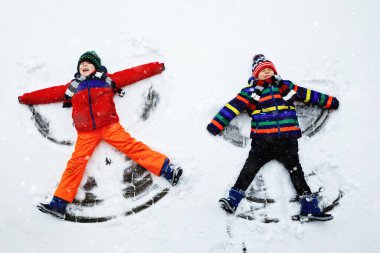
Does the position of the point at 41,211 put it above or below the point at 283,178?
below

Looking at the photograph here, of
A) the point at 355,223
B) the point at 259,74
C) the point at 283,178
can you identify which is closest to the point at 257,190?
the point at 283,178

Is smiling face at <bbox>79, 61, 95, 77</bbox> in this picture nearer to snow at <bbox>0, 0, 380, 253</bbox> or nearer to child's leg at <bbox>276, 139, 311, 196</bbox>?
snow at <bbox>0, 0, 380, 253</bbox>

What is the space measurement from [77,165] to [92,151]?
0.66 feet

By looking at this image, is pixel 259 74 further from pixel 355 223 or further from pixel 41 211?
pixel 41 211

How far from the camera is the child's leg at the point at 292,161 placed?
115 inches

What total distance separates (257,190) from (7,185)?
252cm

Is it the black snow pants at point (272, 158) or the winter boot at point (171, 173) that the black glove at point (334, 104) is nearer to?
the black snow pants at point (272, 158)

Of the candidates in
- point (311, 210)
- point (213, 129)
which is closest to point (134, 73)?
point (213, 129)

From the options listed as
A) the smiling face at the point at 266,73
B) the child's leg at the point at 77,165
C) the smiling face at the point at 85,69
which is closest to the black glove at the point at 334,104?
the smiling face at the point at 266,73

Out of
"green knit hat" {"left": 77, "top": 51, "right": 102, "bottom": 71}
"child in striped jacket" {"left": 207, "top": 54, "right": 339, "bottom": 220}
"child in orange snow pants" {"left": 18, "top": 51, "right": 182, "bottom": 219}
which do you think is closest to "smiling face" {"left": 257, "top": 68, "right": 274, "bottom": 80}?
"child in striped jacket" {"left": 207, "top": 54, "right": 339, "bottom": 220}

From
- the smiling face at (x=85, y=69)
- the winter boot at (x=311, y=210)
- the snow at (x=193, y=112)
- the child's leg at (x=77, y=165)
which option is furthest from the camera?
the smiling face at (x=85, y=69)

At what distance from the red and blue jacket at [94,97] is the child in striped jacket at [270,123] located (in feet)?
3.17

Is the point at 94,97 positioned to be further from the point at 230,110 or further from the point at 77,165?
the point at 230,110

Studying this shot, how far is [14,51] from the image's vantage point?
3.59 meters
